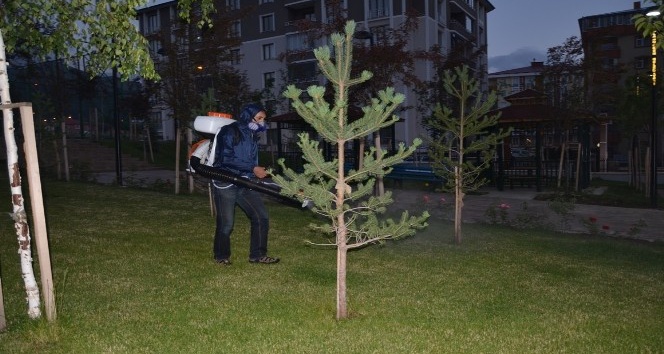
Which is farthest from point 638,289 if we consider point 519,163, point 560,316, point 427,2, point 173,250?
point 427,2

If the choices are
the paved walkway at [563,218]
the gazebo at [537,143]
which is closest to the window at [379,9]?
the gazebo at [537,143]

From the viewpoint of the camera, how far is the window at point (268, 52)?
5053 cm

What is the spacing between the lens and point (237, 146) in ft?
20.9

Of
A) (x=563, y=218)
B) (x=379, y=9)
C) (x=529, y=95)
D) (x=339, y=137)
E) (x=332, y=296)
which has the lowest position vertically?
(x=563, y=218)

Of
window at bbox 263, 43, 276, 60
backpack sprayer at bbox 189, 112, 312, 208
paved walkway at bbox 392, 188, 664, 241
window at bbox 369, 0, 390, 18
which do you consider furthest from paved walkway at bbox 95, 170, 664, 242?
window at bbox 263, 43, 276, 60

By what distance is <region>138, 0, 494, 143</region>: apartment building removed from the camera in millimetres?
43469

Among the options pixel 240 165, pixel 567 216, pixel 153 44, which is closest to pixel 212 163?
pixel 240 165

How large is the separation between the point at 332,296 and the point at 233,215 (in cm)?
181

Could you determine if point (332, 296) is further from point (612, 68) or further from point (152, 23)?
point (152, 23)

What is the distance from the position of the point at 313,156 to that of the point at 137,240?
477 centimetres

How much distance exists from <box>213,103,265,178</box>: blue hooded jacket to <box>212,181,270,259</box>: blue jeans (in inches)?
8.7

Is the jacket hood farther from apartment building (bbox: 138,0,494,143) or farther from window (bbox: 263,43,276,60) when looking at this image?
window (bbox: 263,43,276,60)

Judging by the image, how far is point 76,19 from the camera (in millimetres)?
7668

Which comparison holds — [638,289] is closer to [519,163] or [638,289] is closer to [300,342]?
[300,342]
